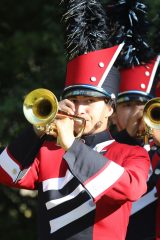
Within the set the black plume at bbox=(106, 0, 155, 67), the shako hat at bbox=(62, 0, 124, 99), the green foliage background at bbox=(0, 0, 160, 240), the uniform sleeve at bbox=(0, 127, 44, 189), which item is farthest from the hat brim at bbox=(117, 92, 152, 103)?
the green foliage background at bbox=(0, 0, 160, 240)

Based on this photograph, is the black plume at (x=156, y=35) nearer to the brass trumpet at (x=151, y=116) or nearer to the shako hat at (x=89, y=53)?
the shako hat at (x=89, y=53)

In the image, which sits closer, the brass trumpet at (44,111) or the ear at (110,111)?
the brass trumpet at (44,111)

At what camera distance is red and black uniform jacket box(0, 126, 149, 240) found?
4805 millimetres

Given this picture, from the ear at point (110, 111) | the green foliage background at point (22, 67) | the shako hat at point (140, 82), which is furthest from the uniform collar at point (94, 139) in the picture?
the green foliage background at point (22, 67)

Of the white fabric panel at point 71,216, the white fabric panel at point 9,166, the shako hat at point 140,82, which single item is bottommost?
the white fabric panel at point 71,216

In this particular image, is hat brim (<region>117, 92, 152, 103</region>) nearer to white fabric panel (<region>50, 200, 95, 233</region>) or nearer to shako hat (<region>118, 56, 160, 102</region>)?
shako hat (<region>118, 56, 160, 102</region>)

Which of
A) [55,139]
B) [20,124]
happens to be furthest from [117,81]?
[20,124]

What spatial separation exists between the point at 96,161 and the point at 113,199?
212 millimetres

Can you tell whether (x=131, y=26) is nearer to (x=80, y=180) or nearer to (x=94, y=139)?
(x=94, y=139)

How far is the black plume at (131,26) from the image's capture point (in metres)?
6.13

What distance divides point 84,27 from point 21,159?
0.93 meters

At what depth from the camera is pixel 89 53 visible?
5414 millimetres

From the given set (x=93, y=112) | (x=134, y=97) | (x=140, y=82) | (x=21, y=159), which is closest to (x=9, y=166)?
(x=21, y=159)

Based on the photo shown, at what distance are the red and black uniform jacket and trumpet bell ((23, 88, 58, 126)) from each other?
0.16 metres
